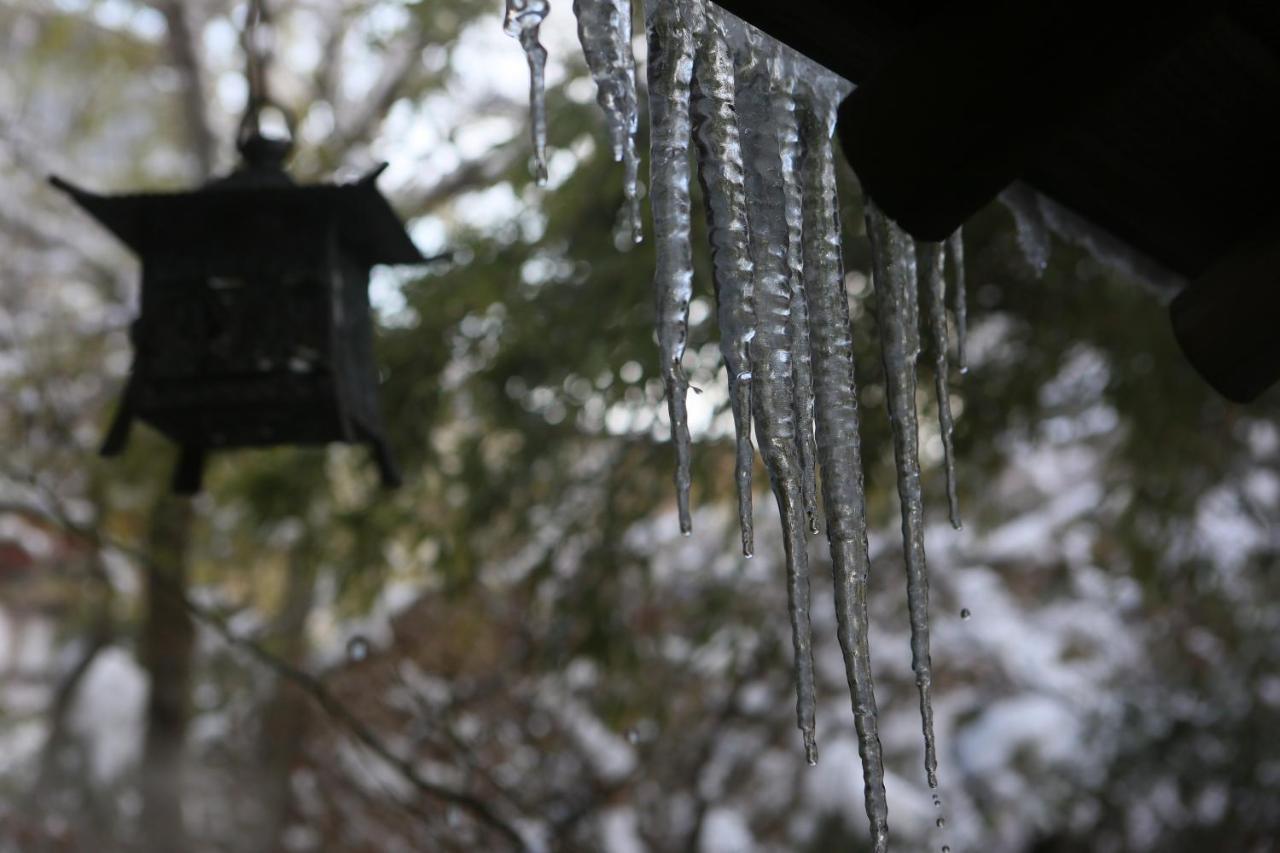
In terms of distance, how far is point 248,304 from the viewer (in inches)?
85.4

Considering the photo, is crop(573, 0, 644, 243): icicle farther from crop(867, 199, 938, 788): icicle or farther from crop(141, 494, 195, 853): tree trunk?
crop(141, 494, 195, 853): tree trunk

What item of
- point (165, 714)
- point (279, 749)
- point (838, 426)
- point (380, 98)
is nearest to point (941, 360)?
point (838, 426)

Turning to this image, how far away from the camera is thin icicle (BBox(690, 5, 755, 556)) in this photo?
1145mm

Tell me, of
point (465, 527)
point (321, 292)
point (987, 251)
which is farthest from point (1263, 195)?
point (465, 527)

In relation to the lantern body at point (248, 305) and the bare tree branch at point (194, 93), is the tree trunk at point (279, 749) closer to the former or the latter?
the bare tree branch at point (194, 93)

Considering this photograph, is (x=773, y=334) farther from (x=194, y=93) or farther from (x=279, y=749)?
(x=194, y=93)

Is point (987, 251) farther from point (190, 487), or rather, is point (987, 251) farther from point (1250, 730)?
point (1250, 730)

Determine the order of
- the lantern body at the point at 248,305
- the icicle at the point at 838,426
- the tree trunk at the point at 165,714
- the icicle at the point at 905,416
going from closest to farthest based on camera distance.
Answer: the icicle at the point at 838,426 → the icicle at the point at 905,416 → the lantern body at the point at 248,305 → the tree trunk at the point at 165,714

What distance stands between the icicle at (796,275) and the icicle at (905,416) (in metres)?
0.14

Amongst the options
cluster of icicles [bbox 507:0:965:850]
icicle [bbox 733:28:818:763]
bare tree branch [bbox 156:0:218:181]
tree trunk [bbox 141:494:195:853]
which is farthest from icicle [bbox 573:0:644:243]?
tree trunk [bbox 141:494:195:853]

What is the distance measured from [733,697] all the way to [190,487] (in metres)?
3.30

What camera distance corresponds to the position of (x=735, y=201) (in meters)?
1.15

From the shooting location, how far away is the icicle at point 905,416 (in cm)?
137

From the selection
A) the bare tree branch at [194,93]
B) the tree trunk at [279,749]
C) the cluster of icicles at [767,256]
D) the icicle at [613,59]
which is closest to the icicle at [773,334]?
the cluster of icicles at [767,256]
